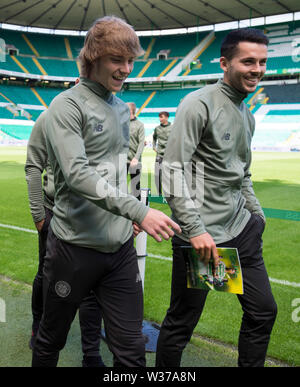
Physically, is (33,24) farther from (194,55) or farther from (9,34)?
(194,55)

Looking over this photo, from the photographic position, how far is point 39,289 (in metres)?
2.71

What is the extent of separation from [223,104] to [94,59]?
65 centimetres

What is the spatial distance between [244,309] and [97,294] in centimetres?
72

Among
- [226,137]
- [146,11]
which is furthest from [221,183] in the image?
[146,11]

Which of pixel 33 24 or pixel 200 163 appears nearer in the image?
pixel 200 163

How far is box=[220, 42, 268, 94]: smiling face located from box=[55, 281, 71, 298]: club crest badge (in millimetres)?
1187

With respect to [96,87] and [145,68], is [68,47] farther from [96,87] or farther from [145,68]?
[96,87]

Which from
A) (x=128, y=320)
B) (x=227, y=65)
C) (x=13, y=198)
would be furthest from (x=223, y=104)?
(x=13, y=198)

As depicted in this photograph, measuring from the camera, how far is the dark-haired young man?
1931 millimetres

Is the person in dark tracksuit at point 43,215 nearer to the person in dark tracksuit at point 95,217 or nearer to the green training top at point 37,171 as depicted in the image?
the green training top at point 37,171

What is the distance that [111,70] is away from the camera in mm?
1713

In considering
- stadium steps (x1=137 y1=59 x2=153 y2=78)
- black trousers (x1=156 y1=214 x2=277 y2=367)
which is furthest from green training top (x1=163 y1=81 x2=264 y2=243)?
stadium steps (x1=137 y1=59 x2=153 y2=78)

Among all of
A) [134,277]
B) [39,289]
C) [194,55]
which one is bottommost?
[39,289]

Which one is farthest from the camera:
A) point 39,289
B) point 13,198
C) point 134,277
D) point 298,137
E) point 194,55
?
point 194,55
